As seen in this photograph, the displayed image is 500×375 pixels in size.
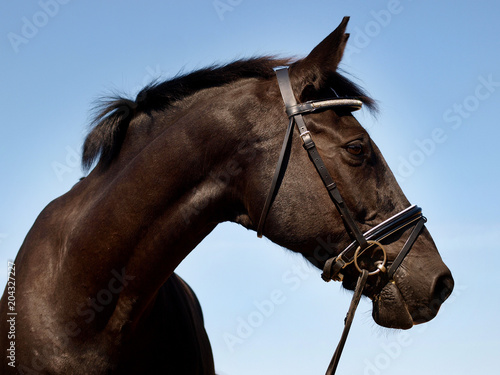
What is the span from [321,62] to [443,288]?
1.74m

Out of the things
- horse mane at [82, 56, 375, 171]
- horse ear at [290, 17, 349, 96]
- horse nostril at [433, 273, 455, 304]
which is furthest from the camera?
horse mane at [82, 56, 375, 171]

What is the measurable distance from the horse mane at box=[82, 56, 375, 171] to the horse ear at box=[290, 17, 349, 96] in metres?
0.36

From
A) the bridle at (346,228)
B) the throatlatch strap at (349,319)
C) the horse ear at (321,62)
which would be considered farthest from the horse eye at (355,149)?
the throatlatch strap at (349,319)

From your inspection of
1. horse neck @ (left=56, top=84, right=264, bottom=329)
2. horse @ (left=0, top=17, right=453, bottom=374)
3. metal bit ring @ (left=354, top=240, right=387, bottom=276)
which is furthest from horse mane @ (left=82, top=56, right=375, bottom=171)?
metal bit ring @ (left=354, top=240, right=387, bottom=276)

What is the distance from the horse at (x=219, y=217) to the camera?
134 inches

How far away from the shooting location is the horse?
3416 millimetres

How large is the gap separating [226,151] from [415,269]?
150cm

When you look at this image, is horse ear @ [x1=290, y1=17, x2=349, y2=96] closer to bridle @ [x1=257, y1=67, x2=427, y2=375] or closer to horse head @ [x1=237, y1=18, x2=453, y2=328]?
horse head @ [x1=237, y1=18, x2=453, y2=328]

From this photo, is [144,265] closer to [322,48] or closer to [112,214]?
[112,214]

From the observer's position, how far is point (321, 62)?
145 inches

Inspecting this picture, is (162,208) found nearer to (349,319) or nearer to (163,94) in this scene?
(163,94)

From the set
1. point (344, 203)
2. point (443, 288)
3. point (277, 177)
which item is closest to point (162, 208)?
point (277, 177)

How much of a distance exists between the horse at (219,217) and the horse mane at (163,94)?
0.10m

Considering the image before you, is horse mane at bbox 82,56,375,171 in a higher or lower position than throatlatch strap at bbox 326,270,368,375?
higher
